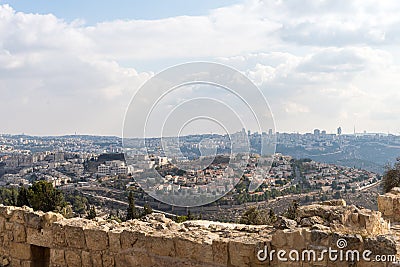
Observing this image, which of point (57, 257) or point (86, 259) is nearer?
point (86, 259)

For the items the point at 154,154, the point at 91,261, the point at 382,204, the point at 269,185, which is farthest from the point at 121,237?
the point at 269,185

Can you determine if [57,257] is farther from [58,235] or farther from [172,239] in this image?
[172,239]

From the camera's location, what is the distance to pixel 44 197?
23.2 m

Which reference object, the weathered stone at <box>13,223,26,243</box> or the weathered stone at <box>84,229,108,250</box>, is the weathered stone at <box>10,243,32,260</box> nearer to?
the weathered stone at <box>13,223,26,243</box>

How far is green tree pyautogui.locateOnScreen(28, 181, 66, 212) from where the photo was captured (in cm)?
2277

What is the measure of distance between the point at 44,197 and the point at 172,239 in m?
20.6

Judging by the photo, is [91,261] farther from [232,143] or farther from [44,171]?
[44,171]

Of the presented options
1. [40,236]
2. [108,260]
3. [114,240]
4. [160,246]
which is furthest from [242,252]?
[40,236]

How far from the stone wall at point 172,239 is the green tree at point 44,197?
17750 mm

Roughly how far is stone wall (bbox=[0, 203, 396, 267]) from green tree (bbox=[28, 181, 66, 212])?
1775 cm

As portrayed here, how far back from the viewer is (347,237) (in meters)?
3.77

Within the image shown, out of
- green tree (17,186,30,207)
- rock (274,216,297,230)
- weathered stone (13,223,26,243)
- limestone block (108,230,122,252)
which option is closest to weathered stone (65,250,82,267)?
limestone block (108,230,122,252)

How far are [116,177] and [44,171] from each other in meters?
27.6

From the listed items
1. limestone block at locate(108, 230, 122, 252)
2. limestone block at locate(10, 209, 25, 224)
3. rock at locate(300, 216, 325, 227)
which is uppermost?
rock at locate(300, 216, 325, 227)
